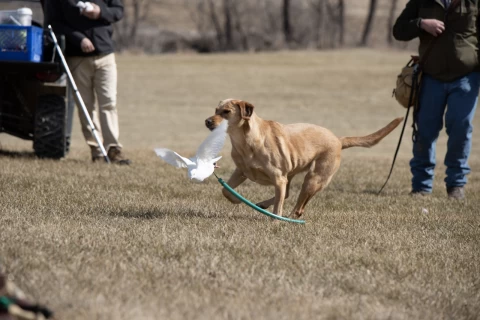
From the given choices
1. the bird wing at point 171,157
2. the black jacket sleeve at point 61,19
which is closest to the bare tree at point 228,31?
the black jacket sleeve at point 61,19

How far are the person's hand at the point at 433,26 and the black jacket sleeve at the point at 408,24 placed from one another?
12 centimetres

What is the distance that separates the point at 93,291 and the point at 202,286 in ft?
1.99

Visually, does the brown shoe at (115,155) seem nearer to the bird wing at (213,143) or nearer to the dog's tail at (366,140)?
the dog's tail at (366,140)

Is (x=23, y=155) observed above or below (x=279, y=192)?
below

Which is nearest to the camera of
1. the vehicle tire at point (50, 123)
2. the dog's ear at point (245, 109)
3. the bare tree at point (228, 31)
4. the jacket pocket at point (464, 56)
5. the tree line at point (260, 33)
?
the dog's ear at point (245, 109)

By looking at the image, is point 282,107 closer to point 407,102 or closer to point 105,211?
point 407,102

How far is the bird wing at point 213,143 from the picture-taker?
18.3 feet

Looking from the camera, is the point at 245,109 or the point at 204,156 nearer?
the point at 204,156

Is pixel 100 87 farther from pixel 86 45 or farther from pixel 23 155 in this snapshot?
pixel 23 155

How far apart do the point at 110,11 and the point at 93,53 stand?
1.85 feet

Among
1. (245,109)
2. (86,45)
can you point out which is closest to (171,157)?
(245,109)

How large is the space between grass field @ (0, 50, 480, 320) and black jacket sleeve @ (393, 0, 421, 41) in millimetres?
1738

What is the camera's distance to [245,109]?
241 inches

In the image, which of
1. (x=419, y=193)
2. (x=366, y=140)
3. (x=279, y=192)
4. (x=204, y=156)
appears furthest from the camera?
(x=419, y=193)
